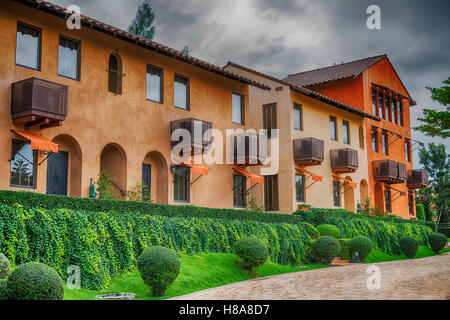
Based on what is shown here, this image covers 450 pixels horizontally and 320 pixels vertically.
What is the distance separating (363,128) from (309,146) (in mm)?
Result: 10470

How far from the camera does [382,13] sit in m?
18.8

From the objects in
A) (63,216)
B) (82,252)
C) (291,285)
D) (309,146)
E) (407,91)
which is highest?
(407,91)

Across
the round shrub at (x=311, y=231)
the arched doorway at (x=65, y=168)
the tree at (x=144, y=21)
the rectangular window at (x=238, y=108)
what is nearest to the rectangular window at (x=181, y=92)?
the rectangular window at (x=238, y=108)

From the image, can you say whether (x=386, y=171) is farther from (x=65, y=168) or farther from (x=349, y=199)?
(x=65, y=168)

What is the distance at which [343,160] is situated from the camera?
34.2 metres

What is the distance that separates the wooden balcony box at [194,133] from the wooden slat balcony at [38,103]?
6362 millimetres

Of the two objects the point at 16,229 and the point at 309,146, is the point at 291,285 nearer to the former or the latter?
the point at 16,229

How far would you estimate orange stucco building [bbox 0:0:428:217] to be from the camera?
17.8 metres

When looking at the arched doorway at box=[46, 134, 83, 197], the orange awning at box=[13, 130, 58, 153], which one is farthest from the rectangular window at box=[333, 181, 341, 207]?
the orange awning at box=[13, 130, 58, 153]

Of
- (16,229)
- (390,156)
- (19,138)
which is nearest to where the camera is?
(16,229)

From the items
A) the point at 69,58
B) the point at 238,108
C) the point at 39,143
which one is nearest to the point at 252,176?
the point at 238,108

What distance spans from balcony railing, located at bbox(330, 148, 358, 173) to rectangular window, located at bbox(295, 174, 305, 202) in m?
3.48
